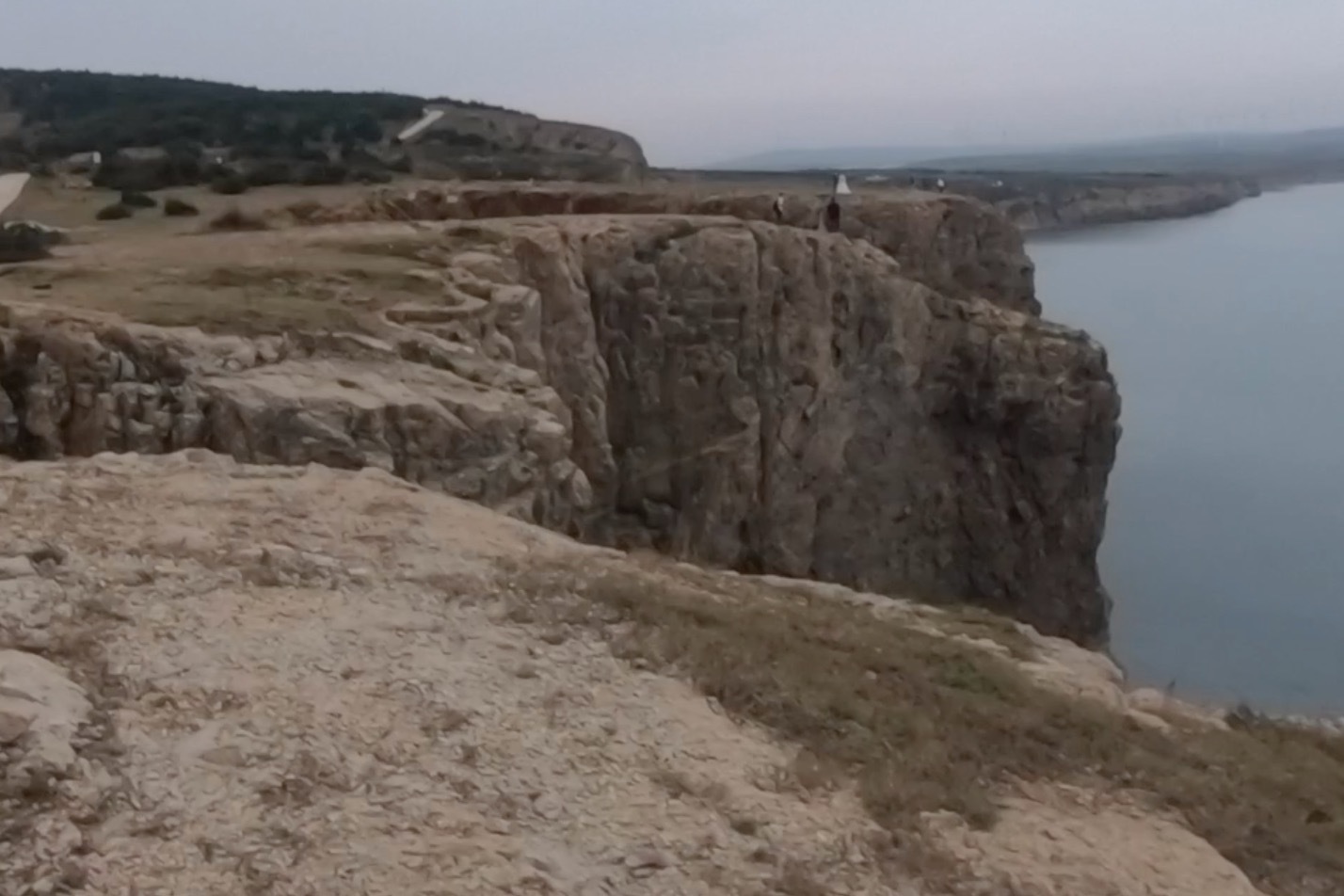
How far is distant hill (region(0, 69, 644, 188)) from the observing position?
34.4 m

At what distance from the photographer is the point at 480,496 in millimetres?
11695

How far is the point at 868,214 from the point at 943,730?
723 inches

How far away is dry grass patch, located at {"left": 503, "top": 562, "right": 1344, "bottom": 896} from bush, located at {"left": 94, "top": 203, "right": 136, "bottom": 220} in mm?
15700

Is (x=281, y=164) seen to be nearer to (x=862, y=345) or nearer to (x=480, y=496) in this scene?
(x=862, y=345)

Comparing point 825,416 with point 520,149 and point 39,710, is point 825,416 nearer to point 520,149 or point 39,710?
point 39,710

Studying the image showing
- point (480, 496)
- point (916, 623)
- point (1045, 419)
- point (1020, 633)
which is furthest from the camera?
point (1045, 419)

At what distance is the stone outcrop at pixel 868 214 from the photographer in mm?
20875

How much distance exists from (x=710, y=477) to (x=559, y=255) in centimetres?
420

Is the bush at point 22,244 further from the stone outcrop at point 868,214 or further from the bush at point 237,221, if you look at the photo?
the stone outcrop at point 868,214

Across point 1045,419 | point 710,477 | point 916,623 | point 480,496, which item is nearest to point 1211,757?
point 916,623

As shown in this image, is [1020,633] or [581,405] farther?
[581,405]

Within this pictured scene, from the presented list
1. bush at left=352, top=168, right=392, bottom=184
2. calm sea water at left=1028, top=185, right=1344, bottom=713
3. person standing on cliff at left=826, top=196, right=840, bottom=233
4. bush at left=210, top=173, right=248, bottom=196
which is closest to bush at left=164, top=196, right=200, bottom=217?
bush at left=210, top=173, right=248, bottom=196

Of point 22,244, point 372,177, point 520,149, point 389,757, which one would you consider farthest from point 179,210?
point 520,149

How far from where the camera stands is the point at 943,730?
23.1 ft
